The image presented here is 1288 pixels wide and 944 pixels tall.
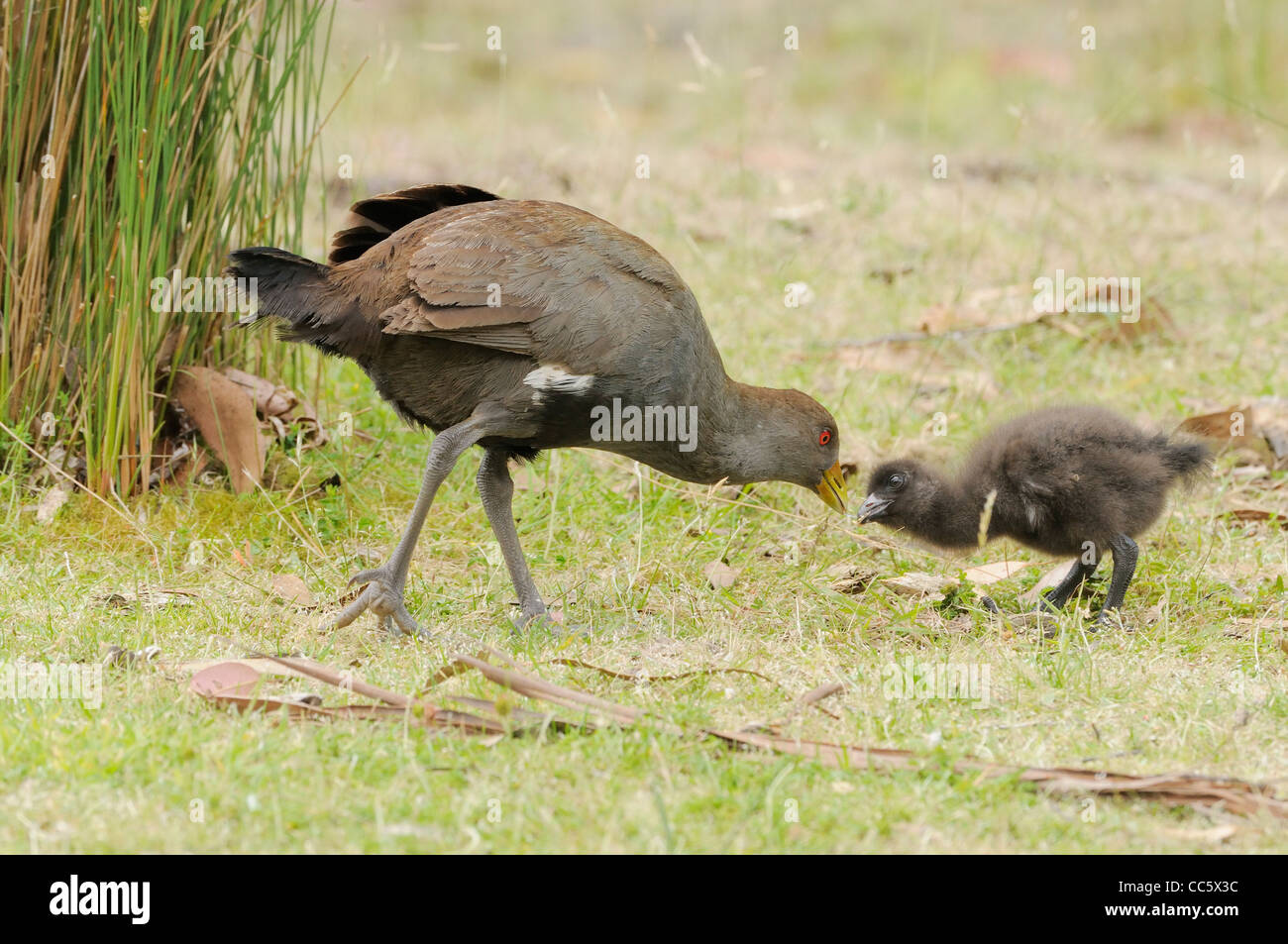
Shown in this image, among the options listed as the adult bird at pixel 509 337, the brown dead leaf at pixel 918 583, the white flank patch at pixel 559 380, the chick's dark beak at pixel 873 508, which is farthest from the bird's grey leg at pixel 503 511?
the brown dead leaf at pixel 918 583

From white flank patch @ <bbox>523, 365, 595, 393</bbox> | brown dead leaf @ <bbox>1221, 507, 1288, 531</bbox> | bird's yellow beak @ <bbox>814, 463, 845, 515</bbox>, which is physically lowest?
brown dead leaf @ <bbox>1221, 507, 1288, 531</bbox>

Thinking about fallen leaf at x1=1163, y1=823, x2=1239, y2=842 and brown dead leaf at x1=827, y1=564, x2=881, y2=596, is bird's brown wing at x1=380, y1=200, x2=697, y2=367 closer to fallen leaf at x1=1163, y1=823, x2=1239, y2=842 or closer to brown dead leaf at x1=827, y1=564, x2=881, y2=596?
Answer: brown dead leaf at x1=827, y1=564, x2=881, y2=596

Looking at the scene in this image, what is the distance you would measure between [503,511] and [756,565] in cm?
102

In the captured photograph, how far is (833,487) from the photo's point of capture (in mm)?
5305

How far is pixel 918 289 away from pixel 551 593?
3566 mm

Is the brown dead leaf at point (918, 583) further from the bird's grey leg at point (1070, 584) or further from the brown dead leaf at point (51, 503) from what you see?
the brown dead leaf at point (51, 503)

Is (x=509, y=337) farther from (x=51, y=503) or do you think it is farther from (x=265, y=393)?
(x=51, y=503)

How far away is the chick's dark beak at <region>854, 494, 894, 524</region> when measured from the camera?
203 inches

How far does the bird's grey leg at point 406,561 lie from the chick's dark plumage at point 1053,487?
1.44 metres

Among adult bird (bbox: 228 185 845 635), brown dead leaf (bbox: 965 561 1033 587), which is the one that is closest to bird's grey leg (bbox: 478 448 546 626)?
adult bird (bbox: 228 185 845 635)

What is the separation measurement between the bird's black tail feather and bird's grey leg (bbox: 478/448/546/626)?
0.60 metres

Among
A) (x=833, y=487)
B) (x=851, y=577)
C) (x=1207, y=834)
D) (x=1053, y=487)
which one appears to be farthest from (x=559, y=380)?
(x=1207, y=834)

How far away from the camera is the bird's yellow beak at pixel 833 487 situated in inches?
208

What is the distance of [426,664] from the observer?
427 centimetres
